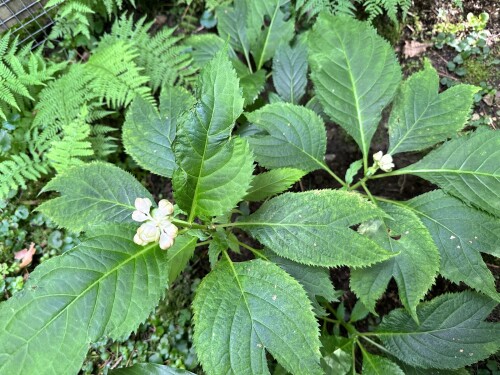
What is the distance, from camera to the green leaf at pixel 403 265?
1841mm

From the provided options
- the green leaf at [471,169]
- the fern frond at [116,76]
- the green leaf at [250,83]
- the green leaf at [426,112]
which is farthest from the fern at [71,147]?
the green leaf at [471,169]

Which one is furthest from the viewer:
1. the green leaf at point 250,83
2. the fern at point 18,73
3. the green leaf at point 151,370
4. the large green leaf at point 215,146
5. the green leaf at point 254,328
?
the fern at point 18,73

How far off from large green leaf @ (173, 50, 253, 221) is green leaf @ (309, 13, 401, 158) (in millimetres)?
891

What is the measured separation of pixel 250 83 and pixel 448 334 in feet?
5.71

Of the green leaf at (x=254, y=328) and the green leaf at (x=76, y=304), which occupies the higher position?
the green leaf at (x=76, y=304)

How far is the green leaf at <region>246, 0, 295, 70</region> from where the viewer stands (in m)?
2.71

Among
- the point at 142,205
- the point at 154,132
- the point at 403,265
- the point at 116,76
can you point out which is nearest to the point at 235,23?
the point at 116,76

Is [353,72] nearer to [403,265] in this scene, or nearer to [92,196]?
[403,265]

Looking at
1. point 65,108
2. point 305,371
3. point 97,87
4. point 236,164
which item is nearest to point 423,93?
point 236,164

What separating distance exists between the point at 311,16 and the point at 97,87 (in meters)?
1.51

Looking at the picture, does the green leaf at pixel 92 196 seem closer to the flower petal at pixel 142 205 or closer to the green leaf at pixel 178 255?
the green leaf at pixel 178 255

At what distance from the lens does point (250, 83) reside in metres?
2.50

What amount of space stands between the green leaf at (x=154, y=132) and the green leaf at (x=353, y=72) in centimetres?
72

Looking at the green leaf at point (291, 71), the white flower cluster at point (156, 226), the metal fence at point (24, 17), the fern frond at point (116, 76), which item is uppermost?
the metal fence at point (24, 17)
